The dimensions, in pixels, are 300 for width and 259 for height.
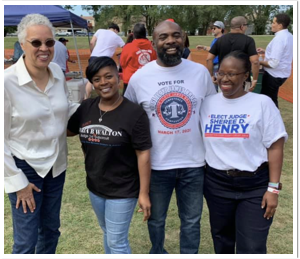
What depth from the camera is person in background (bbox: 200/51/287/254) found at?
77.5 inches

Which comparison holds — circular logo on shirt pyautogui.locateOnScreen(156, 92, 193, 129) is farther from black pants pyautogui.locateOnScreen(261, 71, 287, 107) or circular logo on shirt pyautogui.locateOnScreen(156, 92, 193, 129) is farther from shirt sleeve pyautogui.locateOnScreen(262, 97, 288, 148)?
black pants pyautogui.locateOnScreen(261, 71, 287, 107)

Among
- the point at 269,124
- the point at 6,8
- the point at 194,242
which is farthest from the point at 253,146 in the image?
the point at 6,8

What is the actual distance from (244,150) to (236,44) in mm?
3343

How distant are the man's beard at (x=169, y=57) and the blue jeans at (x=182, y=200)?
72 cm

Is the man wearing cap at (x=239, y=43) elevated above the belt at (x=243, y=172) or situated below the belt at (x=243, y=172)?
above

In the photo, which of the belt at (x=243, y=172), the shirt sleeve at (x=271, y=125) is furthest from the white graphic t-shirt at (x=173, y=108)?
the shirt sleeve at (x=271, y=125)

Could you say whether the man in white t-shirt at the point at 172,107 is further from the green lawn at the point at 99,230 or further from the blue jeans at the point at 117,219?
the green lawn at the point at 99,230

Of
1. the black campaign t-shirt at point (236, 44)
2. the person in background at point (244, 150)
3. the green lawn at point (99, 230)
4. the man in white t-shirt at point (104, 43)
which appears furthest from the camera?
the man in white t-shirt at point (104, 43)

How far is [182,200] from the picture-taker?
2350 millimetres

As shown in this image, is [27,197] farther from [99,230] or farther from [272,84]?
[272,84]

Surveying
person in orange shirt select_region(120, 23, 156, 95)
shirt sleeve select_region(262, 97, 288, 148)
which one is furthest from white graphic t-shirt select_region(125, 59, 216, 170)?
person in orange shirt select_region(120, 23, 156, 95)

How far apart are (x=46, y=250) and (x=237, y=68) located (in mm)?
1866

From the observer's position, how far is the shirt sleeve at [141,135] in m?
1.94

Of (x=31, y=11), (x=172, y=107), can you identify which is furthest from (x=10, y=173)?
(x=31, y=11)
